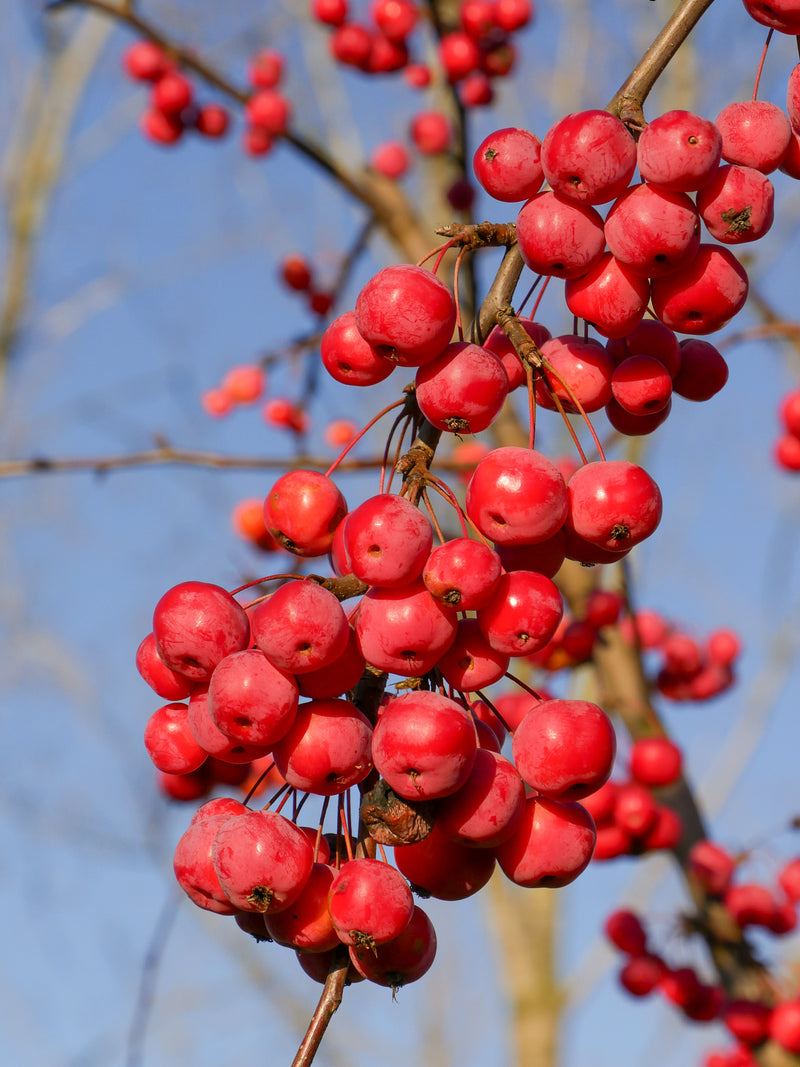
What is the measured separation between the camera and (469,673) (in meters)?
1.04

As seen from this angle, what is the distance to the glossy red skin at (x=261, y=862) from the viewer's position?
0.97 meters

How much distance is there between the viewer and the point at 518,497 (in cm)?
99

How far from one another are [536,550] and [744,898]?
2.08 m

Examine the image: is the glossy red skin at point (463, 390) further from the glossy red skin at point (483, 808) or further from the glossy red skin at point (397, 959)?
the glossy red skin at point (397, 959)

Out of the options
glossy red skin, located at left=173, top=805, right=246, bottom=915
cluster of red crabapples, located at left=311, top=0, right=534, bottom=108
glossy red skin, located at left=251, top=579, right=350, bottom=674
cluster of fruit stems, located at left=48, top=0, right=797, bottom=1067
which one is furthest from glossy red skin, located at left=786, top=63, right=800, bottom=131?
cluster of red crabapples, located at left=311, top=0, right=534, bottom=108

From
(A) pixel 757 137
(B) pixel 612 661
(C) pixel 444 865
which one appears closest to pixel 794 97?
(A) pixel 757 137

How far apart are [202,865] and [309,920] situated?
124 mm

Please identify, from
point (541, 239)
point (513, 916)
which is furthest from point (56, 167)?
point (541, 239)

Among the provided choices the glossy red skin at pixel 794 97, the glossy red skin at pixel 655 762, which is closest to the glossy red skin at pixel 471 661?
the glossy red skin at pixel 794 97

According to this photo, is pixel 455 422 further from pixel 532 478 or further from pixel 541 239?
pixel 541 239

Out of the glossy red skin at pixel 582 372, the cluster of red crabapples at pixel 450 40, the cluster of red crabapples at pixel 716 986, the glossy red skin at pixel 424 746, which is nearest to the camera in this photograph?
the glossy red skin at pixel 424 746

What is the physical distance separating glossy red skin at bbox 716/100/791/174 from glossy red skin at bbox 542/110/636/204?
0.37 feet

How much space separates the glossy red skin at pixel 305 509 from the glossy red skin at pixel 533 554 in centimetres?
20

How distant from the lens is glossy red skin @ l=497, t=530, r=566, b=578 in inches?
42.9
